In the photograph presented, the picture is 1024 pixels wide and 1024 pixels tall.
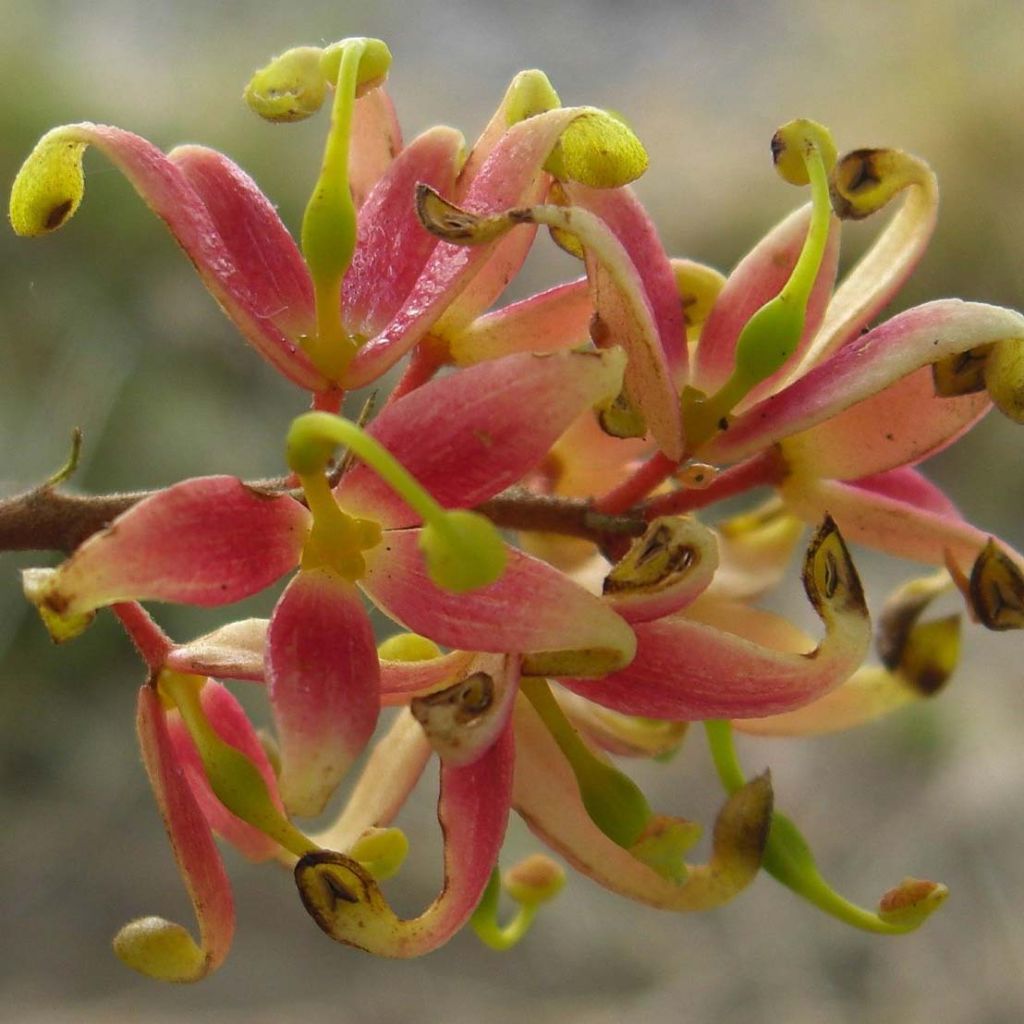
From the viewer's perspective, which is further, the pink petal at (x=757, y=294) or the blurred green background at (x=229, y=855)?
the blurred green background at (x=229, y=855)

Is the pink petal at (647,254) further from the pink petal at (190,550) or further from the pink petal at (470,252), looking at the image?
the pink petal at (190,550)

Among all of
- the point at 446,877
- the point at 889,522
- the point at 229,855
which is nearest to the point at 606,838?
the point at 446,877

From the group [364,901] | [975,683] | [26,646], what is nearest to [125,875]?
[26,646]

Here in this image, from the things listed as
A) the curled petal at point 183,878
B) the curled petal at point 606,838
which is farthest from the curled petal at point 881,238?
the curled petal at point 183,878

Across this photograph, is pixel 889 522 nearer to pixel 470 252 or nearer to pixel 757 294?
pixel 757 294

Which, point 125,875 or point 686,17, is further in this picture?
point 686,17

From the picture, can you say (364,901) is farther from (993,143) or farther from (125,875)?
(993,143)

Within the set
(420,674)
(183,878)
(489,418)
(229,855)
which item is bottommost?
(229,855)
